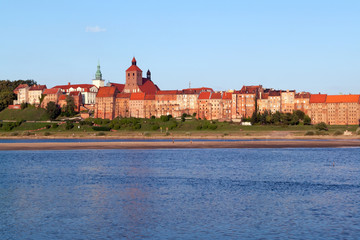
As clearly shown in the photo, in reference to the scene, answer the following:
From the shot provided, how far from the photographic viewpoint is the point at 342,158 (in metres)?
60.2

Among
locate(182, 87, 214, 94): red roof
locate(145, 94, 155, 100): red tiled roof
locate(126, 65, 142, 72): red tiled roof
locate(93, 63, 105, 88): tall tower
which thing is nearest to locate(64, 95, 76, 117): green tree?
locate(126, 65, 142, 72): red tiled roof

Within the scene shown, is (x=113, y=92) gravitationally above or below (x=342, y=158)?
above

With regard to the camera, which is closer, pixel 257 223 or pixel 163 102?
pixel 257 223

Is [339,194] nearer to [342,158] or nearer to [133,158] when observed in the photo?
[342,158]

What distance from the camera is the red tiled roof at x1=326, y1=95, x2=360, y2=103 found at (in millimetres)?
131750

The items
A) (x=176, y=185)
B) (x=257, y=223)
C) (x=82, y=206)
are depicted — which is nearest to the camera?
(x=257, y=223)

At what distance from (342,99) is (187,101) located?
44572mm

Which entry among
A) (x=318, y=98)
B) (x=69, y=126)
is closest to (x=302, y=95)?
(x=318, y=98)

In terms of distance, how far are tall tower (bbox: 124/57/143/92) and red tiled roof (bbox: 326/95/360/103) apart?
60.1 m

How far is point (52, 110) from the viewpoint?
144375mm

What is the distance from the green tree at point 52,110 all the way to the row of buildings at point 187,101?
9868 mm

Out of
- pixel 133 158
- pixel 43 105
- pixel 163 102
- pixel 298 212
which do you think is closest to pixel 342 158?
pixel 133 158

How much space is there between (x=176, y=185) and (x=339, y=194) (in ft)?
40.3

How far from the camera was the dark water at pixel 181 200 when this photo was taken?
80.0ft
